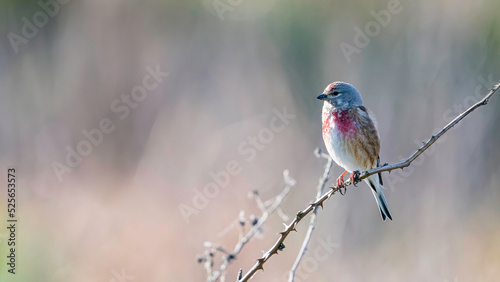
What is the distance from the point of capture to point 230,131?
7.55 meters

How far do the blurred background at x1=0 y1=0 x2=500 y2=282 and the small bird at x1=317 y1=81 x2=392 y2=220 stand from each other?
1459mm

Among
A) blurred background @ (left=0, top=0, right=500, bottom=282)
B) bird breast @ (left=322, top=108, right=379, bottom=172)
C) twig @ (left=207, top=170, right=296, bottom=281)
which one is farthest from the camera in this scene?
blurred background @ (left=0, top=0, right=500, bottom=282)

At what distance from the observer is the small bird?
4059 millimetres

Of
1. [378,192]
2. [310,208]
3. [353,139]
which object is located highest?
[353,139]

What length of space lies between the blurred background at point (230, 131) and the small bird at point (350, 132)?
1459 mm

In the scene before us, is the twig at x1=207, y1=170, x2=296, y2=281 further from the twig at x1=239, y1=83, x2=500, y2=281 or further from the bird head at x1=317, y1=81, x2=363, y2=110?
the bird head at x1=317, y1=81, x2=363, y2=110

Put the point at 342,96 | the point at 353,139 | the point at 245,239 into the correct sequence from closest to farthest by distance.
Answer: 1. the point at 245,239
2. the point at 353,139
3. the point at 342,96

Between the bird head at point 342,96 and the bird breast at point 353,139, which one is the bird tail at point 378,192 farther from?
the bird head at point 342,96

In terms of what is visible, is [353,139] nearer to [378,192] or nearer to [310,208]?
[378,192]

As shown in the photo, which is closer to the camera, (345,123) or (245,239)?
(245,239)

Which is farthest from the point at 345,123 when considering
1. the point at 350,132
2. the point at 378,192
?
the point at 378,192

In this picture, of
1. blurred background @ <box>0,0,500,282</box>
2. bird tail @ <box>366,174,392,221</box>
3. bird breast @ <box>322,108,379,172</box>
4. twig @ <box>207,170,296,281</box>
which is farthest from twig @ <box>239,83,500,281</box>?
blurred background @ <box>0,0,500,282</box>

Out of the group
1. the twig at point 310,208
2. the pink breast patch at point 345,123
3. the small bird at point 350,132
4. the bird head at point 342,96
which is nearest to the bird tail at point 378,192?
the small bird at point 350,132

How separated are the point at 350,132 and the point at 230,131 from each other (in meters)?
3.63
